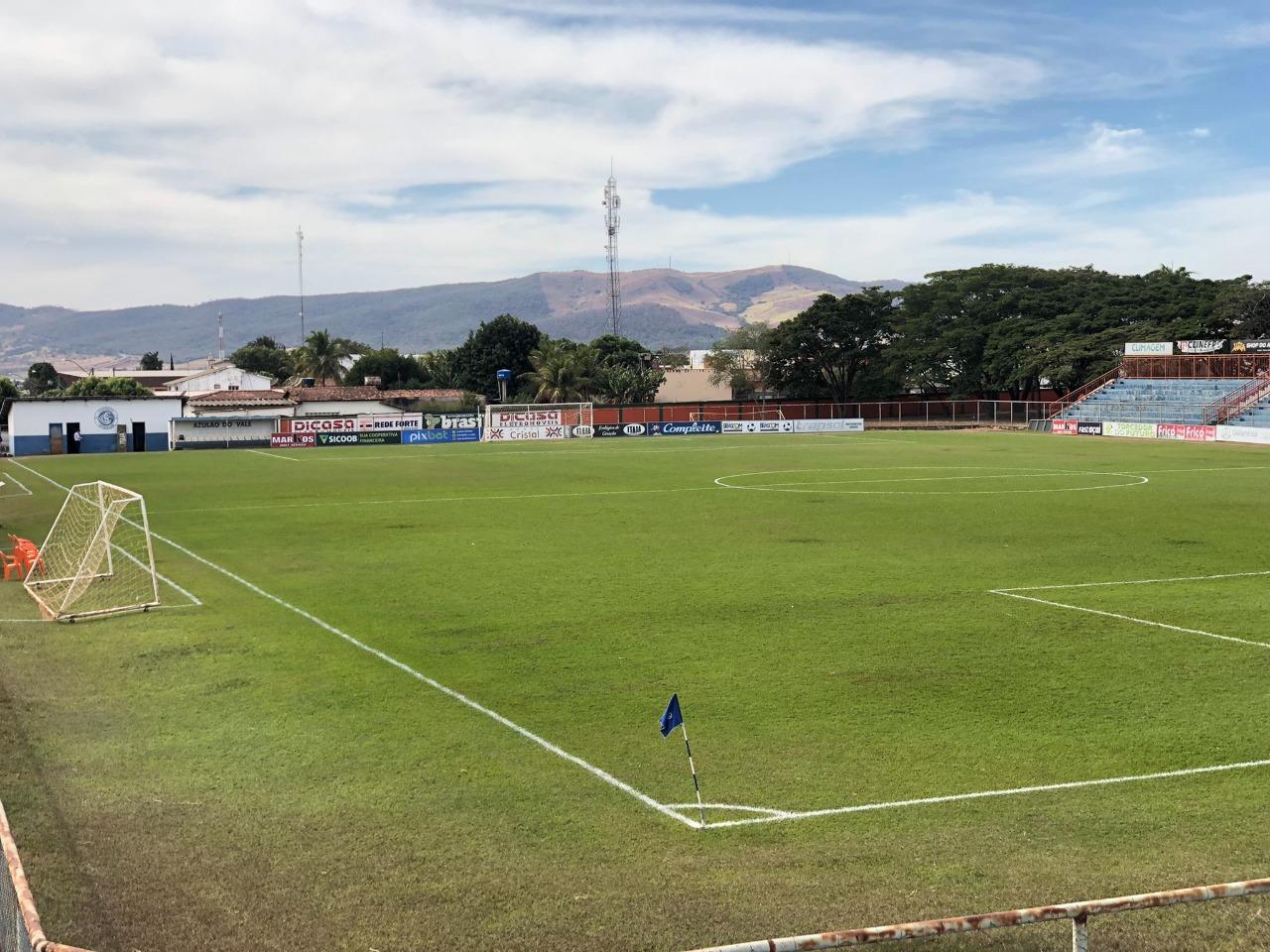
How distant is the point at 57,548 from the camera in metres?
26.1

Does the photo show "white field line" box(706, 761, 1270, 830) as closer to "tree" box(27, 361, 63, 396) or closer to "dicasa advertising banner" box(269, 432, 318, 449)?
"dicasa advertising banner" box(269, 432, 318, 449)

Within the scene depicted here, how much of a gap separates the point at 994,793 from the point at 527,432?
76393 millimetres

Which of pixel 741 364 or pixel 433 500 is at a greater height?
pixel 741 364

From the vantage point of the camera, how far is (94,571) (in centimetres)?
2148

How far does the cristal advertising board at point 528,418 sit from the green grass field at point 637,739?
58644 millimetres

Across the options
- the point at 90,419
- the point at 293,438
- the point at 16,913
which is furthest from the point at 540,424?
the point at 16,913

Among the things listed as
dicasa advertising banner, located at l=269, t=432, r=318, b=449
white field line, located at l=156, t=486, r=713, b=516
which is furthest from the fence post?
dicasa advertising banner, located at l=269, t=432, r=318, b=449

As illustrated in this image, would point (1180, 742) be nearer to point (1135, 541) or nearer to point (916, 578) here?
point (916, 578)

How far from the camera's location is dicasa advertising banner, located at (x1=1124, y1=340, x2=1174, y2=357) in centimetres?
8419

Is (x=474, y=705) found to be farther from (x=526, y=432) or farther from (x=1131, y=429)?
(x=526, y=432)

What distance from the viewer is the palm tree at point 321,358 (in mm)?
135000

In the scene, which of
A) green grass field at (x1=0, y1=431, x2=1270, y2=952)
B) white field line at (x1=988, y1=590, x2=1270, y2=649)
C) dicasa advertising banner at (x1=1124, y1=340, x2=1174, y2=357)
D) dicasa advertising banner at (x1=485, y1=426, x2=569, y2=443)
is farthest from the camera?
dicasa advertising banner at (x1=485, y1=426, x2=569, y2=443)

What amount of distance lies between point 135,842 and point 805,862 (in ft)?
16.9

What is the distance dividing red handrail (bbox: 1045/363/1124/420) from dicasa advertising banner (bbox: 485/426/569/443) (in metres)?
34.6
